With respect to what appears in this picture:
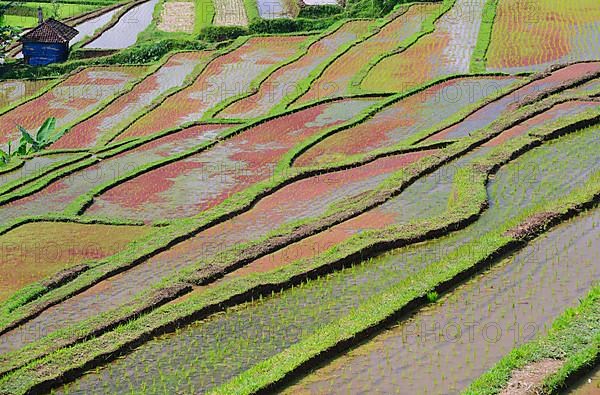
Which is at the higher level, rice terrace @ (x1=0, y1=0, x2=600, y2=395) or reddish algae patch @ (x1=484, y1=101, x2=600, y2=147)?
reddish algae patch @ (x1=484, y1=101, x2=600, y2=147)

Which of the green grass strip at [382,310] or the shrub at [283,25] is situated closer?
the green grass strip at [382,310]

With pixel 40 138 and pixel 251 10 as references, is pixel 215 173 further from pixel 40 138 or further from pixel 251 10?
pixel 251 10

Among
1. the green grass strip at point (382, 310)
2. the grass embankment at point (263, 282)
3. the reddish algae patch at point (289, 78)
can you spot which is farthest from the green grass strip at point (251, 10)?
the green grass strip at point (382, 310)

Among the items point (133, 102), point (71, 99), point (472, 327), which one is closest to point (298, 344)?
point (472, 327)

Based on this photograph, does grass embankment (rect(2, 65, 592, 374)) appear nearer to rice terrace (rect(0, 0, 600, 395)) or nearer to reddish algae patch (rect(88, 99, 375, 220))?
rice terrace (rect(0, 0, 600, 395))

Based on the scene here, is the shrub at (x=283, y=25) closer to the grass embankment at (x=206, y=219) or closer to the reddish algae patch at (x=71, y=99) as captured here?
the reddish algae patch at (x=71, y=99)

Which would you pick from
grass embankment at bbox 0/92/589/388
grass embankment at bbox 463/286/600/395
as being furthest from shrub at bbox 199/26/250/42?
grass embankment at bbox 463/286/600/395
